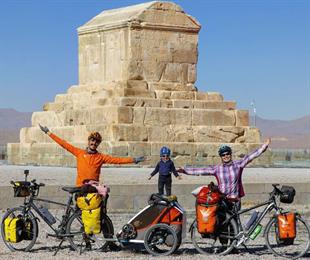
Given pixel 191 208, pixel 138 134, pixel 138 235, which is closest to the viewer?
pixel 138 235

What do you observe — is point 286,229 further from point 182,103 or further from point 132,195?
point 182,103

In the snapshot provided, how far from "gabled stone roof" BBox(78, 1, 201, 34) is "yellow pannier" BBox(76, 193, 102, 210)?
1973 cm

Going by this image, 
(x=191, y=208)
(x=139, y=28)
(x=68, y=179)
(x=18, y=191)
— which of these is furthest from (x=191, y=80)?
(x=18, y=191)

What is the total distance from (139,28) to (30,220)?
64.9 ft

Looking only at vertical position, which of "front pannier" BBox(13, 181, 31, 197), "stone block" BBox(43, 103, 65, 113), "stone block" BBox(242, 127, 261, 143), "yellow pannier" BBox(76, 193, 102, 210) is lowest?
"yellow pannier" BBox(76, 193, 102, 210)

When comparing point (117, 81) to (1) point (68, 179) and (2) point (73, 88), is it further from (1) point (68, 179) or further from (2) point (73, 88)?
(1) point (68, 179)

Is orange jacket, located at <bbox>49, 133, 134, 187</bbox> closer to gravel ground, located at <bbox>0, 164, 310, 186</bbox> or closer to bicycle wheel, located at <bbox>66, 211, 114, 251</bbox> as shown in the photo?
bicycle wheel, located at <bbox>66, 211, 114, 251</bbox>

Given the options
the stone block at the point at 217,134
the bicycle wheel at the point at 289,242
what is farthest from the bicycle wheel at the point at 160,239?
the stone block at the point at 217,134

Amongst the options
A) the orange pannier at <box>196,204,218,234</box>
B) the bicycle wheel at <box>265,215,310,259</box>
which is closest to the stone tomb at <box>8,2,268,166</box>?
the bicycle wheel at <box>265,215,310,259</box>

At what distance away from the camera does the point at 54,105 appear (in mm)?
33000

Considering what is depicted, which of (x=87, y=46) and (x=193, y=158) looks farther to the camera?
(x=87, y=46)

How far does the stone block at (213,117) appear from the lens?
31359 millimetres

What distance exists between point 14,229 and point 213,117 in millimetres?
20313

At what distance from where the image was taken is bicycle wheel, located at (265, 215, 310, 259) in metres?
11.5
